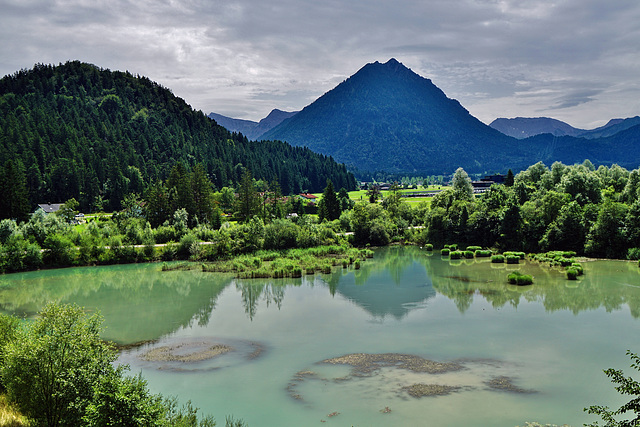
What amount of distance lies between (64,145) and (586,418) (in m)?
112

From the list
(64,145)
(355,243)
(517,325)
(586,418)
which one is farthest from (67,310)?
(64,145)

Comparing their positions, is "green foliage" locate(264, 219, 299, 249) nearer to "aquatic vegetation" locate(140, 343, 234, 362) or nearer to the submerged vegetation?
"aquatic vegetation" locate(140, 343, 234, 362)

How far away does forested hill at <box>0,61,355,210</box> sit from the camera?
91.5 meters

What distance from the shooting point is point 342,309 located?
32.5 metres

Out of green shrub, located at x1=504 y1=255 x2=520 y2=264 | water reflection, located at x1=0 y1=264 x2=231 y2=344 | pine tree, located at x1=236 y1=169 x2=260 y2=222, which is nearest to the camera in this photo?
water reflection, located at x1=0 y1=264 x2=231 y2=344

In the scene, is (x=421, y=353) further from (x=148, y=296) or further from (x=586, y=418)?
(x=148, y=296)

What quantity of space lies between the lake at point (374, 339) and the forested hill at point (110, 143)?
135 feet

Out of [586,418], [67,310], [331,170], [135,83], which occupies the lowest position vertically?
[586,418]

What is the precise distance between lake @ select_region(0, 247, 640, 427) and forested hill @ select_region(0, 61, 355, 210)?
4129 cm

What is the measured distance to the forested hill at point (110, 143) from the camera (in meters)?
91.5

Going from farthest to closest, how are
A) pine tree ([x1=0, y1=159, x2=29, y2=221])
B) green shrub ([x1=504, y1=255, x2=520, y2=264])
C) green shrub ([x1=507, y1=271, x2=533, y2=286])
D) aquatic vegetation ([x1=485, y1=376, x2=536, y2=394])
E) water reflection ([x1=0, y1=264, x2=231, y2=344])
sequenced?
pine tree ([x1=0, y1=159, x2=29, y2=221])
green shrub ([x1=504, y1=255, x2=520, y2=264])
green shrub ([x1=507, y1=271, x2=533, y2=286])
water reflection ([x1=0, y1=264, x2=231, y2=344])
aquatic vegetation ([x1=485, y1=376, x2=536, y2=394])

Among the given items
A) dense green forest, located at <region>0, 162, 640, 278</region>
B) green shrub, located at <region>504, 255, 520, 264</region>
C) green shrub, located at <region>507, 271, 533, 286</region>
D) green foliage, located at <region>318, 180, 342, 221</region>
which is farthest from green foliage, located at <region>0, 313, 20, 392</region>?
green foliage, located at <region>318, 180, 342, 221</region>

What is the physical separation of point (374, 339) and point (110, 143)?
115162 mm

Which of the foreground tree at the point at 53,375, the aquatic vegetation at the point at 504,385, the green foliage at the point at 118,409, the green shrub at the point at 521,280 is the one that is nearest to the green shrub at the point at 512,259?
the green shrub at the point at 521,280
